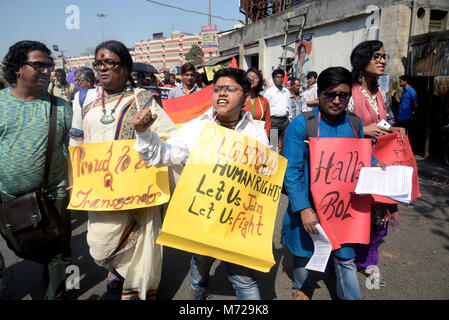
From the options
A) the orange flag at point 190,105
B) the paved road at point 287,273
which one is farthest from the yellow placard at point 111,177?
the orange flag at point 190,105

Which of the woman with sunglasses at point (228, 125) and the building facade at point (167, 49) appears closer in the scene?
the woman with sunglasses at point (228, 125)

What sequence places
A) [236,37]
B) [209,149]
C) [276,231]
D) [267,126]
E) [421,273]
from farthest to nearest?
1. [236,37]
2. [267,126]
3. [276,231]
4. [421,273]
5. [209,149]

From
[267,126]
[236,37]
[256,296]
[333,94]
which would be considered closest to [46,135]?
[256,296]

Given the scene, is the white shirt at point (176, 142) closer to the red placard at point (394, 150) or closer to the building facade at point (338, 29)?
the red placard at point (394, 150)

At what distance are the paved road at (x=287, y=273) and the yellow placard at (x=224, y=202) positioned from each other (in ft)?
3.59

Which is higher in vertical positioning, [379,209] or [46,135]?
[46,135]

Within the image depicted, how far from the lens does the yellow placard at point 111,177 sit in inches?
77.0

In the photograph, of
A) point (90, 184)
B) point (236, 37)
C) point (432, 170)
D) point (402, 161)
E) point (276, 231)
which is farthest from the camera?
point (236, 37)

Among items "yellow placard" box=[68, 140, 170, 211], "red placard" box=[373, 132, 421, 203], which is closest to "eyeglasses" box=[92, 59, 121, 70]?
"yellow placard" box=[68, 140, 170, 211]

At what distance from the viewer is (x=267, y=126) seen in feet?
15.4

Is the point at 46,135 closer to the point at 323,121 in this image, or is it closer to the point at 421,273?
the point at 323,121

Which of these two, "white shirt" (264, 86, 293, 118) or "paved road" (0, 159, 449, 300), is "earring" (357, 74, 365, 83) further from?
"white shirt" (264, 86, 293, 118)

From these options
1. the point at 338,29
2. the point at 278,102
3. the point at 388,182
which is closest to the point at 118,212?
the point at 388,182

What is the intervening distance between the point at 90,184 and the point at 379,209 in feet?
7.72
